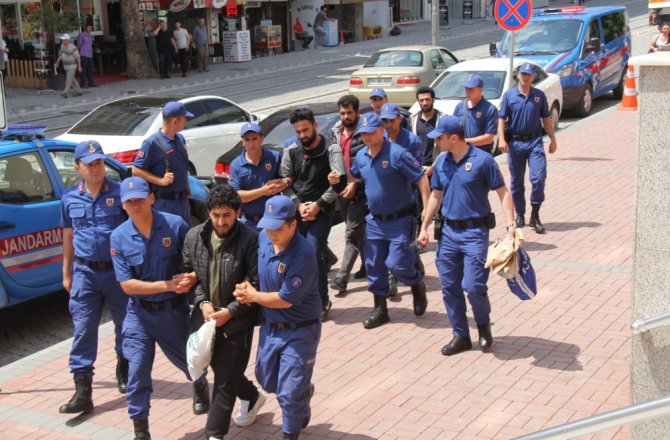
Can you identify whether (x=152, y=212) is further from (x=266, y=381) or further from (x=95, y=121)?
(x=95, y=121)

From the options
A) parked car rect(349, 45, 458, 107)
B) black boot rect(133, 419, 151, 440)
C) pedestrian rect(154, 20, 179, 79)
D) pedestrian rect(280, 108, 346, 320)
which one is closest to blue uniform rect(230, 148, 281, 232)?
pedestrian rect(280, 108, 346, 320)

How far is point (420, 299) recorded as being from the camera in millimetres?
8969

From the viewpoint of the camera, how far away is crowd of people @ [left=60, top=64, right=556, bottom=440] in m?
6.18

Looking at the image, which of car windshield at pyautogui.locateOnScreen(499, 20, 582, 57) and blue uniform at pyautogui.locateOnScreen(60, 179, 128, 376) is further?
car windshield at pyautogui.locateOnScreen(499, 20, 582, 57)

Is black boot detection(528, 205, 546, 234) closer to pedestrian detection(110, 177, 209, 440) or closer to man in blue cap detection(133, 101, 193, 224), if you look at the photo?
man in blue cap detection(133, 101, 193, 224)

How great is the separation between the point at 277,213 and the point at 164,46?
27.5 meters

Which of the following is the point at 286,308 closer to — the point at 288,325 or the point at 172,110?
the point at 288,325

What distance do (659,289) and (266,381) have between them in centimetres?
242

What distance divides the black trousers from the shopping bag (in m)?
0.17

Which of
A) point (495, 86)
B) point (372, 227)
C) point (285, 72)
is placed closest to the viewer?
point (372, 227)

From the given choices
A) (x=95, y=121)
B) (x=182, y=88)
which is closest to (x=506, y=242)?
(x=95, y=121)

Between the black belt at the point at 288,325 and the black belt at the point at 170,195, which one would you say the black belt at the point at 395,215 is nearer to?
the black belt at the point at 170,195

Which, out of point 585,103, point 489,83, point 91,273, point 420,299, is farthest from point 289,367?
point 585,103

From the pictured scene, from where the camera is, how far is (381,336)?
339 inches
